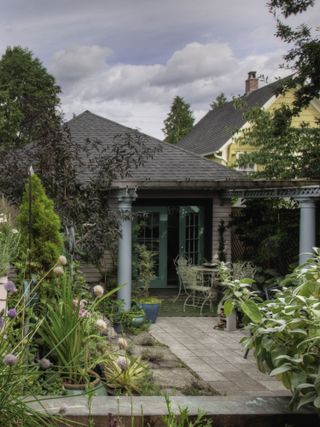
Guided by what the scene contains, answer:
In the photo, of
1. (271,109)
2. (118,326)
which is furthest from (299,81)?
(271,109)

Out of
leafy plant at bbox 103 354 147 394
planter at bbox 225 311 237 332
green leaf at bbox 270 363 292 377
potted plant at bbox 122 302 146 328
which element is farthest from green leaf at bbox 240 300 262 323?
planter at bbox 225 311 237 332

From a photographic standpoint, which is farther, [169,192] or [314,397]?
[169,192]

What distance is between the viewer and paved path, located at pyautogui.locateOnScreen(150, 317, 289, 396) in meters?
6.04

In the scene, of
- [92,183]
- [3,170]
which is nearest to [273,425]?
[92,183]

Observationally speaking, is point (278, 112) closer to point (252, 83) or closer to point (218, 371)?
point (218, 371)

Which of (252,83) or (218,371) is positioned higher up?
(252,83)

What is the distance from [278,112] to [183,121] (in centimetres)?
3054

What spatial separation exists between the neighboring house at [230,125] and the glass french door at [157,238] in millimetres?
5945

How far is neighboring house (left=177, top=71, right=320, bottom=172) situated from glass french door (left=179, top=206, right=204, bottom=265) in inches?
216

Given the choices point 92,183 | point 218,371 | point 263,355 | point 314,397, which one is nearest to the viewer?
point 314,397

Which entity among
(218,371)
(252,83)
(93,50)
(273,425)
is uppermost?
(252,83)

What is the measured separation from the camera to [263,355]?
3.07 meters

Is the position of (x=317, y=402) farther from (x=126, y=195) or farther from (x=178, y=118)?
(x=178, y=118)

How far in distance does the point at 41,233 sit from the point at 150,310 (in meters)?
3.70
